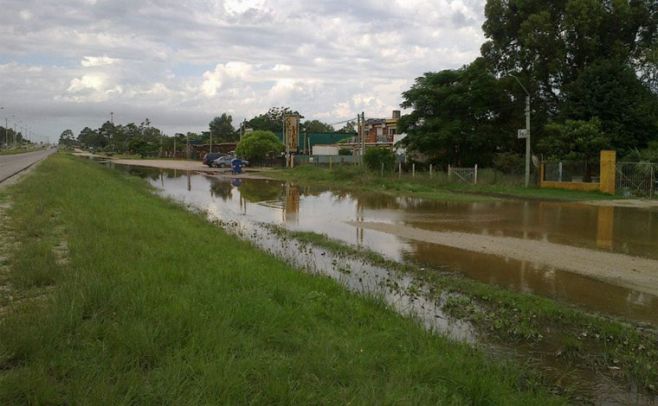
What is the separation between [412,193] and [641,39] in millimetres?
19244

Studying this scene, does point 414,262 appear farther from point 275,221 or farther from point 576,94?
point 576,94

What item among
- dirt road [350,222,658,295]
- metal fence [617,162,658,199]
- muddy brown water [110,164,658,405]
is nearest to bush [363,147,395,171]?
muddy brown water [110,164,658,405]

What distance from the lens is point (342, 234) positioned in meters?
15.2

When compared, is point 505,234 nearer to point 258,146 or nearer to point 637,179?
point 637,179

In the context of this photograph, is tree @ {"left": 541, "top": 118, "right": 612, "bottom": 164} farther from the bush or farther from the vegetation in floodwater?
the vegetation in floodwater

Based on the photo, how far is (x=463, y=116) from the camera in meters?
39.7

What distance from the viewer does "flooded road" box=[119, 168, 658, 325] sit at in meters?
9.26

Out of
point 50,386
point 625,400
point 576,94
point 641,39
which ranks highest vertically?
point 641,39

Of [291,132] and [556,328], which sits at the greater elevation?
[291,132]

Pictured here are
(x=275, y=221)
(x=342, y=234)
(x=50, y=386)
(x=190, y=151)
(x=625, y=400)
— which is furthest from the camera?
(x=190, y=151)

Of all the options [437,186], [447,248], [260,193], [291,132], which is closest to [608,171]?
[437,186]

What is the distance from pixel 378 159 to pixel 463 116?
7.01 m

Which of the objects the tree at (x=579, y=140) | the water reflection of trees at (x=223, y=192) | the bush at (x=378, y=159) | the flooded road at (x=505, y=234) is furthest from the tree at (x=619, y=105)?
the water reflection of trees at (x=223, y=192)

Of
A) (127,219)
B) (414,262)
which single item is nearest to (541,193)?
(414,262)
